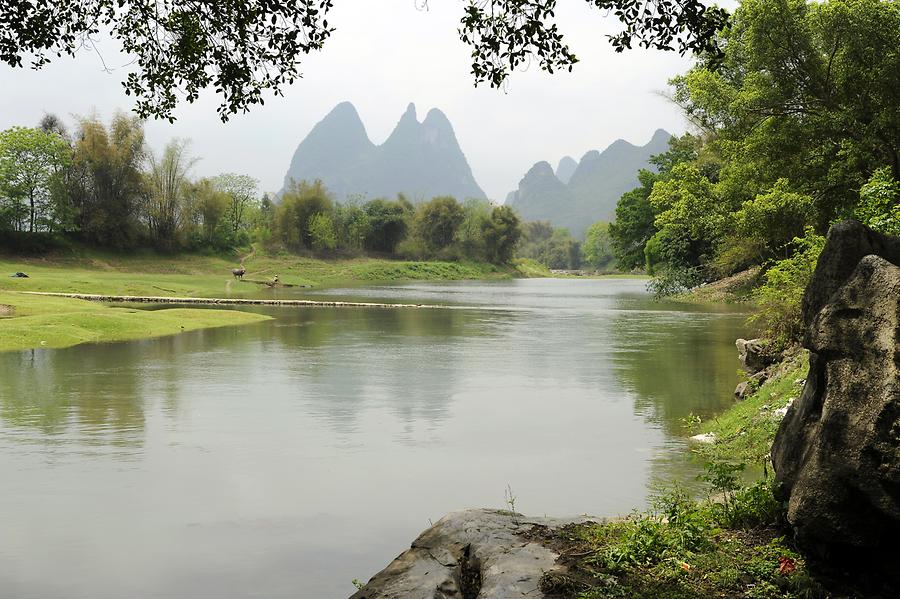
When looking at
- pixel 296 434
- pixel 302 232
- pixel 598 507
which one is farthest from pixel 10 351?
pixel 302 232

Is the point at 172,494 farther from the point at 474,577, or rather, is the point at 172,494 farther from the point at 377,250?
the point at 377,250

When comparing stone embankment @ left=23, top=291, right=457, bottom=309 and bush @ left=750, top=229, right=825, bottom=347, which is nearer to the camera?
bush @ left=750, top=229, right=825, bottom=347

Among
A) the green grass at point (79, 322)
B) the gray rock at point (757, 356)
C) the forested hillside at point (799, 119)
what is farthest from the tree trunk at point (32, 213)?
the gray rock at point (757, 356)

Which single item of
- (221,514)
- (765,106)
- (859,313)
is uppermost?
(765,106)

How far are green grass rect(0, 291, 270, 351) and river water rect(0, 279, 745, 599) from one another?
6.04 ft

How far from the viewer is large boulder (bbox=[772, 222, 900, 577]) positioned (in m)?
4.70

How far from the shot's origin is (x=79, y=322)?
28094 mm

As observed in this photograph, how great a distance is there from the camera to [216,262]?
81875 millimetres

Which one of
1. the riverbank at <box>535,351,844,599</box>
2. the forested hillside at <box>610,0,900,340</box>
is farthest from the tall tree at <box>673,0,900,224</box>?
the riverbank at <box>535,351,844,599</box>

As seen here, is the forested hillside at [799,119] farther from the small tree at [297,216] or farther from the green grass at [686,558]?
the small tree at [297,216]

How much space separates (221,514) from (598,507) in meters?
4.61

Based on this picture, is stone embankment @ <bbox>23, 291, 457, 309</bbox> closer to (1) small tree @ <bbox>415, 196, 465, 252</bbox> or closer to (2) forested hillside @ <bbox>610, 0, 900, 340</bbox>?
(2) forested hillside @ <bbox>610, 0, 900, 340</bbox>

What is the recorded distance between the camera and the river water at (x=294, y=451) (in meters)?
8.06

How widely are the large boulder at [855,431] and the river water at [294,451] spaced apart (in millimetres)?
4275
